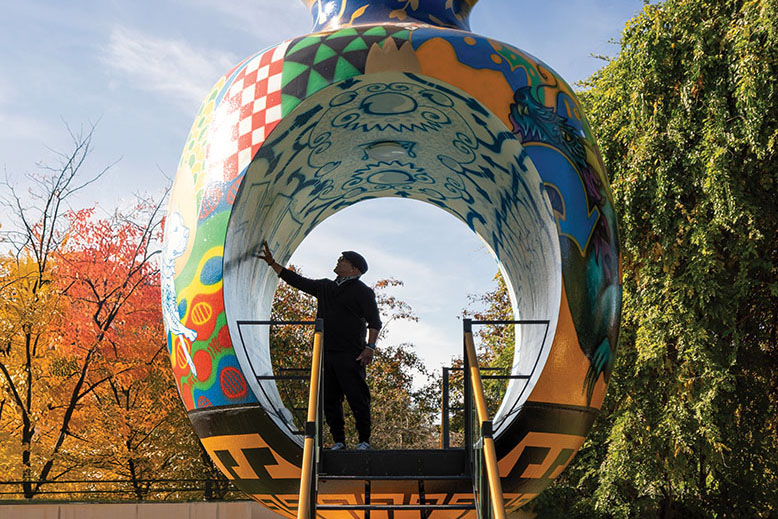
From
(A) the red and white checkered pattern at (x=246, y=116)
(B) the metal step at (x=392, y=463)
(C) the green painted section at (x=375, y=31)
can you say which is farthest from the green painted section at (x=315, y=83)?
(B) the metal step at (x=392, y=463)

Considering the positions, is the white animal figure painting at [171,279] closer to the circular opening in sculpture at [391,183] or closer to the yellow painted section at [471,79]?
the circular opening in sculpture at [391,183]

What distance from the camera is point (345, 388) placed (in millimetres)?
6777

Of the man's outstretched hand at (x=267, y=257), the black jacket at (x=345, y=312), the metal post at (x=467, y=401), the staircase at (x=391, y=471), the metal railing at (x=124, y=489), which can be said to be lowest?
the metal railing at (x=124, y=489)

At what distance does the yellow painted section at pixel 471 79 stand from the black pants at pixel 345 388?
2179 millimetres

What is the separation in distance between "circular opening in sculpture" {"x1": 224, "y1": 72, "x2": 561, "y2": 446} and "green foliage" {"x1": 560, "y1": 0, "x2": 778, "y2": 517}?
15.2 feet

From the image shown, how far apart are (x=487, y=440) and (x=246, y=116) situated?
2.88 meters

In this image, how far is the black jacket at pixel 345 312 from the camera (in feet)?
22.3

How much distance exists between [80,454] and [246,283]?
1672 cm

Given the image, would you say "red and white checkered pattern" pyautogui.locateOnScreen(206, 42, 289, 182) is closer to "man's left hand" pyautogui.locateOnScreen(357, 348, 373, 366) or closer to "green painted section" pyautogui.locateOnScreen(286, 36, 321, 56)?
"green painted section" pyautogui.locateOnScreen(286, 36, 321, 56)

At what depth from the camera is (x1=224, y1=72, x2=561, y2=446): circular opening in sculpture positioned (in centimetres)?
615

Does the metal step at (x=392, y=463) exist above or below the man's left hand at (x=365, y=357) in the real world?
below

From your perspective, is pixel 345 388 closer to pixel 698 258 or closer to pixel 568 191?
pixel 568 191

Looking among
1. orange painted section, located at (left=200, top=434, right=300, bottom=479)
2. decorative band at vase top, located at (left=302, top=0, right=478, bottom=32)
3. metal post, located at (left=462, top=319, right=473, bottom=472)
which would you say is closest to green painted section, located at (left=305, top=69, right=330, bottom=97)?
decorative band at vase top, located at (left=302, top=0, right=478, bottom=32)

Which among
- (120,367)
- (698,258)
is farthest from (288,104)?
(120,367)
